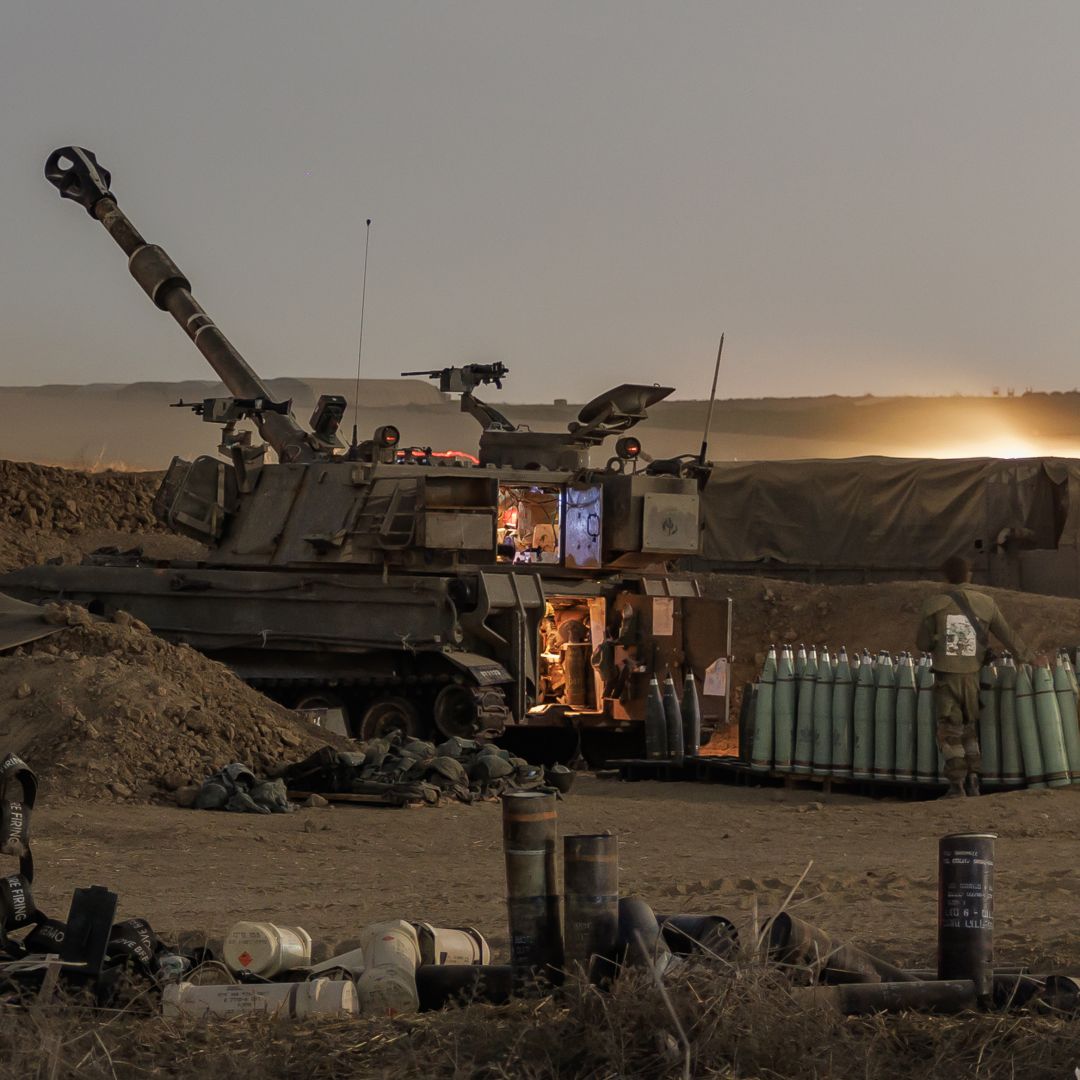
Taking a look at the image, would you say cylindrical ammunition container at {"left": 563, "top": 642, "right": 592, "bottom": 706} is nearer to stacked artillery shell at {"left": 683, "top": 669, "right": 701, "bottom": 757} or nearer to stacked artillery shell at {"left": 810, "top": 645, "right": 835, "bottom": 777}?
stacked artillery shell at {"left": 683, "top": 669, "right": 701, "bottom": 757}

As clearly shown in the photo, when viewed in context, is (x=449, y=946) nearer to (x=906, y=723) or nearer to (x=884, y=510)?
(x=906, y=723)

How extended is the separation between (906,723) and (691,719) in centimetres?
338

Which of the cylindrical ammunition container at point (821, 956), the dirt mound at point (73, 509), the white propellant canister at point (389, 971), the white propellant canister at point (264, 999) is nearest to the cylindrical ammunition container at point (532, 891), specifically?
the white propellant canister at point (389, 971)

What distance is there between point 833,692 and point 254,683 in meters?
5.80

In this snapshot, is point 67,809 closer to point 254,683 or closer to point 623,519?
point 254,683

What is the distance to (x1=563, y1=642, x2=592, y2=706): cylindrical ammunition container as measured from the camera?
726 inches

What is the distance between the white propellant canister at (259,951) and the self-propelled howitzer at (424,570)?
407 inches

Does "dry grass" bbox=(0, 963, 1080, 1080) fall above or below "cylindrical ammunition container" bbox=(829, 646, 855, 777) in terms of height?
below

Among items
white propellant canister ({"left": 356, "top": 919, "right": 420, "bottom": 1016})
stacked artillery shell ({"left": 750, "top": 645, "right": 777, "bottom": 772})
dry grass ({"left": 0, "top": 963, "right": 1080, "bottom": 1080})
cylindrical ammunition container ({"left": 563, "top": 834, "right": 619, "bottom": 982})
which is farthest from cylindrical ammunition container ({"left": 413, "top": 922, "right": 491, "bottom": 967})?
stacked artillery shell ({"left": 750, "top": 645, "right": 777, "bottom": 772})

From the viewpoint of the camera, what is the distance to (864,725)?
14.6 metres

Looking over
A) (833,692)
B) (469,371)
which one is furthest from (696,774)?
(469,371)

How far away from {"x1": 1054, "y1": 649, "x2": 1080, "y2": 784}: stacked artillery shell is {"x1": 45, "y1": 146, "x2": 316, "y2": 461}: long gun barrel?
28.0ft

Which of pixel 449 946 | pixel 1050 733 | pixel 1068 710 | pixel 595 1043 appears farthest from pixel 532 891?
pixel 1068 710

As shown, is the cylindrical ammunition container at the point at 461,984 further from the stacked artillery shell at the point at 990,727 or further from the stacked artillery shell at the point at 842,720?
the stacked artillery shell at the point at 842,720
